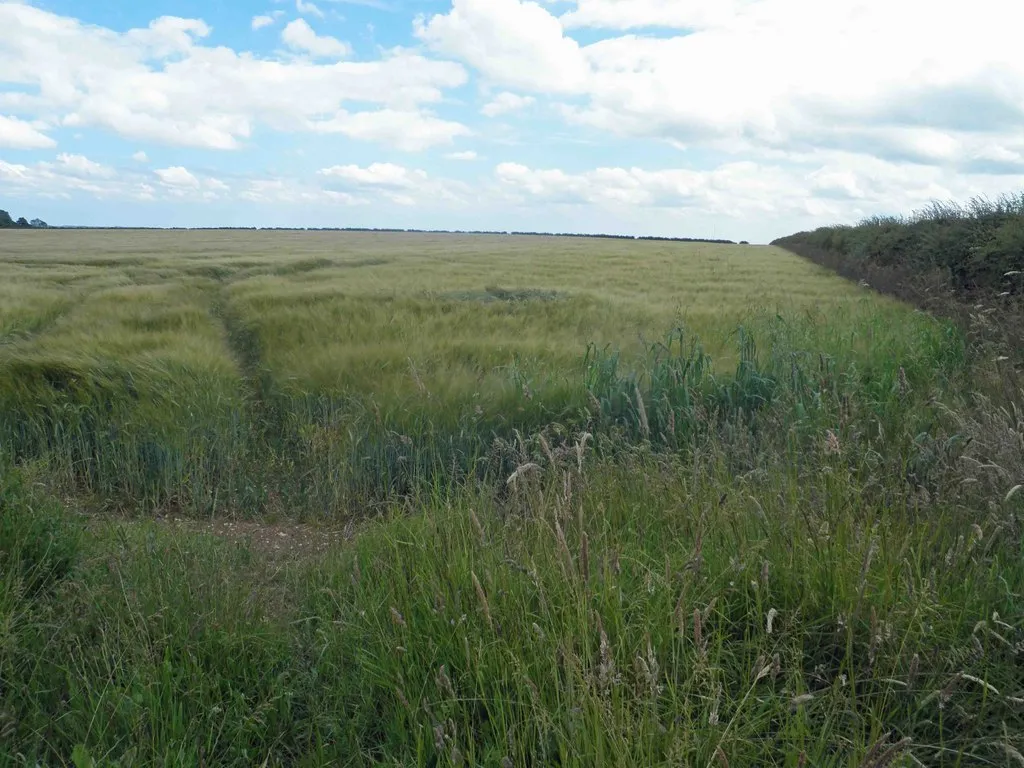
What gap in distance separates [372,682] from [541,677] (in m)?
0.54

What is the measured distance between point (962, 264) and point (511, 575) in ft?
35.2

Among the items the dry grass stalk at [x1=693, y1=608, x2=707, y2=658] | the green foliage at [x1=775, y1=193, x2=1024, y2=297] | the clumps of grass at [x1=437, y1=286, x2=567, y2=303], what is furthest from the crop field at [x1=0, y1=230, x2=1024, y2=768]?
the clumps of grass at [x1=437, y1=286, x2=567, y2=303]

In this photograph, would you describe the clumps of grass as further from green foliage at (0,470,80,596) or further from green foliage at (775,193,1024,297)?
green foliage at (0,470,80,596)

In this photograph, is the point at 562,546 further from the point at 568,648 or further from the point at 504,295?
the point at 504,295

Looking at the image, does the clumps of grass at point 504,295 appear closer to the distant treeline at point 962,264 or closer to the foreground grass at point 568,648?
the distant treeline at point 962,264

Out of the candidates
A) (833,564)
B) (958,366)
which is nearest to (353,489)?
(833,564)

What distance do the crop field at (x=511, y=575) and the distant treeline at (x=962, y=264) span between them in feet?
4.23

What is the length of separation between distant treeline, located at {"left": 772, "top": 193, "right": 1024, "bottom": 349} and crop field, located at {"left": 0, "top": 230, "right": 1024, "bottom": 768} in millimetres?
1290

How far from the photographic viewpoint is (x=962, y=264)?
35.3 feet

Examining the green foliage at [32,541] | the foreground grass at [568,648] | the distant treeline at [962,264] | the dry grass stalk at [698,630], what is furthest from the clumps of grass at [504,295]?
the dry grass stalk at [698,630]

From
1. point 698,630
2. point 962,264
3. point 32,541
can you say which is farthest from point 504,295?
point 698,630

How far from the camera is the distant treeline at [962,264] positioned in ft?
24.6

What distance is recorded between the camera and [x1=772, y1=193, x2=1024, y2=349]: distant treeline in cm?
751

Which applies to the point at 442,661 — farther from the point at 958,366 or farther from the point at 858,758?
the point at 958,366
